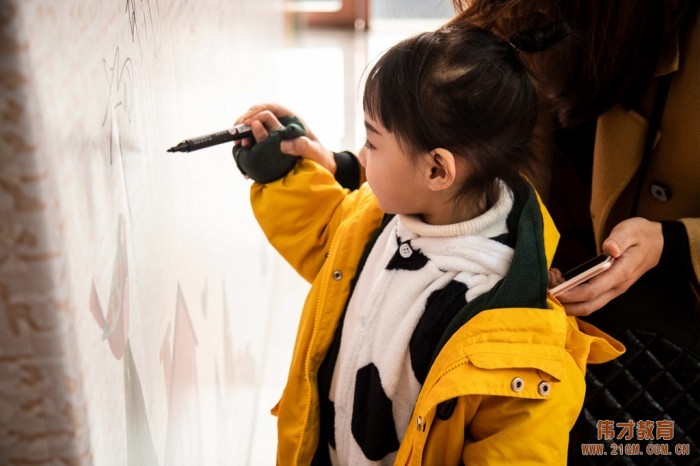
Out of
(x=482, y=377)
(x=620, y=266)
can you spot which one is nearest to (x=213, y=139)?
(x=482, y=377)

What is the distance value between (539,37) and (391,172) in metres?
0.26

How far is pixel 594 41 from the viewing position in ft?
3.29

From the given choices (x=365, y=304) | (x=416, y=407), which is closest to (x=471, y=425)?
(x=416, y=407)

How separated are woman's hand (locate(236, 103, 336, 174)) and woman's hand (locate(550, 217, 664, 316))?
37cm

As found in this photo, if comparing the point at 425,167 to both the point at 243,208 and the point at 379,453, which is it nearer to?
the point at 379,453

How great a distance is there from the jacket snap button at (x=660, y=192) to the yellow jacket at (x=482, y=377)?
29 cm

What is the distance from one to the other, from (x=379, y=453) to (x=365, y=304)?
0.18m

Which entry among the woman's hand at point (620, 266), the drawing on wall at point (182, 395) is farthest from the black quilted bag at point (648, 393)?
the drawing on wall at point (182, 395)

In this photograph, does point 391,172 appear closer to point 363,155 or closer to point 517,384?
point 363,155

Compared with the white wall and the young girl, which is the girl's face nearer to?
the young girl

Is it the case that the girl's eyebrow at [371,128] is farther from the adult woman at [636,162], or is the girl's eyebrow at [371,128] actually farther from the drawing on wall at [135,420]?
the drawing on wall at [135,420]

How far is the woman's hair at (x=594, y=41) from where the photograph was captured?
→ 95cm

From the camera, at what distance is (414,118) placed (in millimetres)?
775

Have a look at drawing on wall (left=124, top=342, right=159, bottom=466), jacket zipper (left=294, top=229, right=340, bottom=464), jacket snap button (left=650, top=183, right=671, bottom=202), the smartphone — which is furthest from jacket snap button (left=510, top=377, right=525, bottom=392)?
jacket snap button (left=650, top=183, right=671, bottom=202)
